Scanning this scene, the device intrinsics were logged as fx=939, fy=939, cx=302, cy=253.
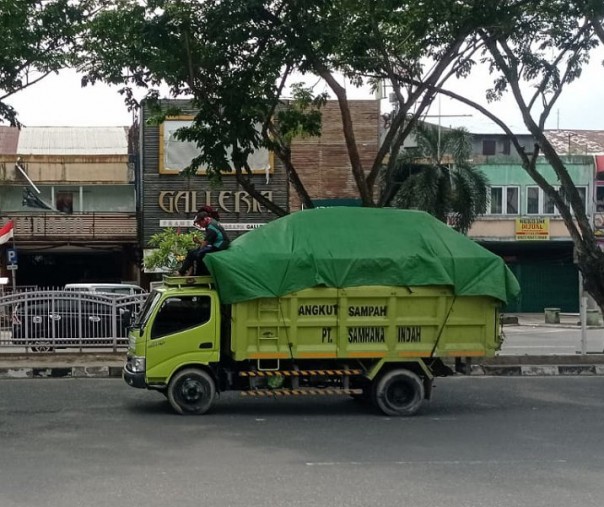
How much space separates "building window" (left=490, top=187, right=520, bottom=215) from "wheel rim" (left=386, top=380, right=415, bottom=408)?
3193 cm

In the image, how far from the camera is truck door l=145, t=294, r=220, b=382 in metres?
12.2

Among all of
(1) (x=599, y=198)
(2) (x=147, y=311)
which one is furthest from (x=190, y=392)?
(1) (x=599, y=198)

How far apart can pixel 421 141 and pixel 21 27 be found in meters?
22.8

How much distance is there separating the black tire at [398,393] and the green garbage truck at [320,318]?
15 millimetres


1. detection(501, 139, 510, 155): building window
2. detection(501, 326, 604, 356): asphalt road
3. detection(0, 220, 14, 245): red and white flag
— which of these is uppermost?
detection(501, 139, 510, 155): building window

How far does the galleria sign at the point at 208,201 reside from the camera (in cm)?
3675

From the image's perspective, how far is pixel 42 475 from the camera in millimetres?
8523

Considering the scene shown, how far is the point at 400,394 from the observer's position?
1277 cm

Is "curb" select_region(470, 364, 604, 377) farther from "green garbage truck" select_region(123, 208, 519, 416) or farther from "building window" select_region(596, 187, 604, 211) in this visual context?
"building window" select_region(596, 187, 604, 211)

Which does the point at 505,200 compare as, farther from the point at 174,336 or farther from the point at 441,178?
the point at 174,336

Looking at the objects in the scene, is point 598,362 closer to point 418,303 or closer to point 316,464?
point 418,303

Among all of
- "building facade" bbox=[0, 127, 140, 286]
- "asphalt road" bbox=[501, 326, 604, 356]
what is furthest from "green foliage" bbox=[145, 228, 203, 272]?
"asphalt road" bbox=[501, 326, 604, 356]

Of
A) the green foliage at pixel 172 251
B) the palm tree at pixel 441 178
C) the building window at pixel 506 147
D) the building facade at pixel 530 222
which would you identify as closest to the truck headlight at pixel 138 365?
the green foliage at pixel 172 251

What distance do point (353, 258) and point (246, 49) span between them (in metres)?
4.77
